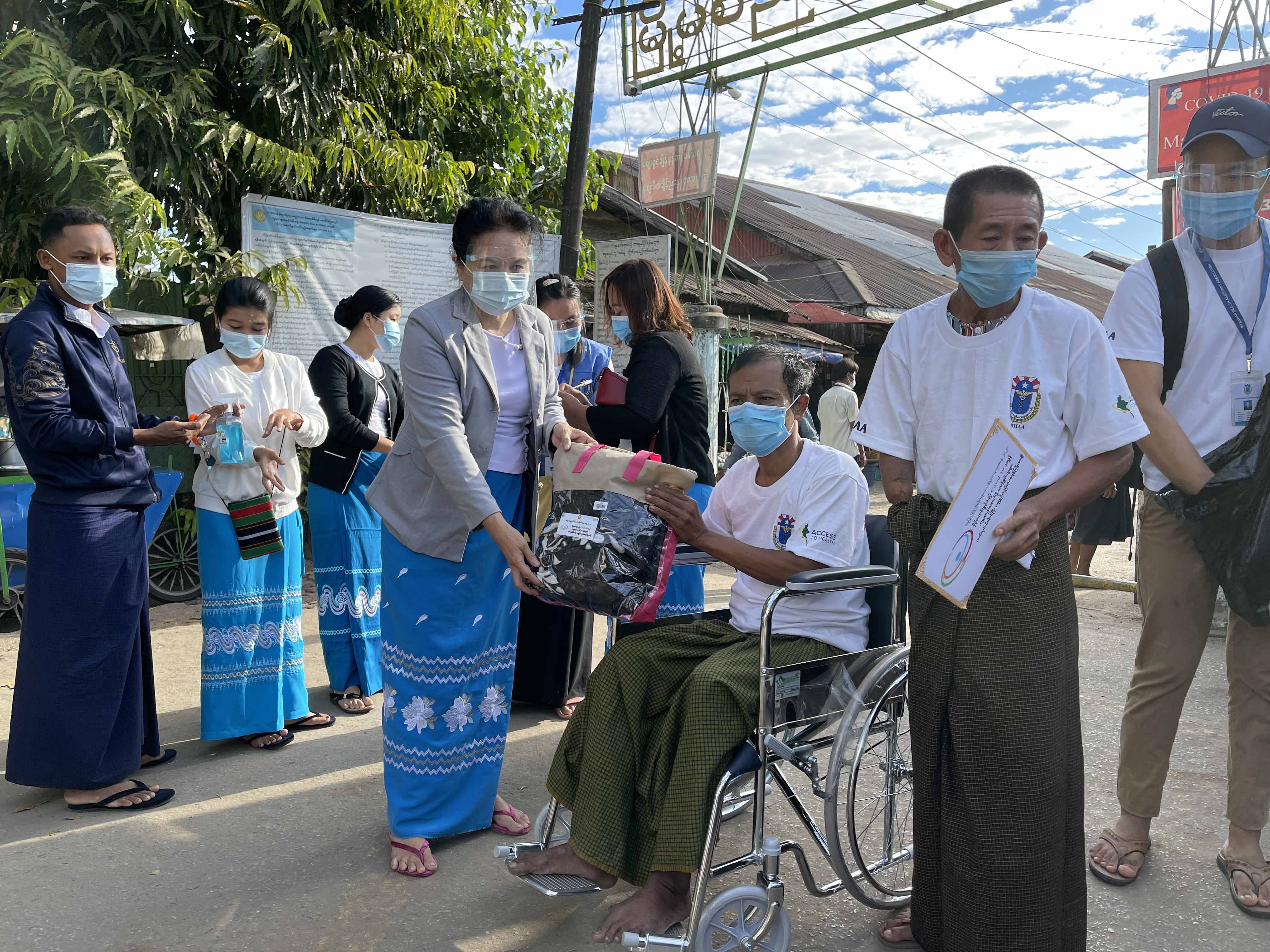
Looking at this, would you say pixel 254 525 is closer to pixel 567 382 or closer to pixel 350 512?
pixel 350 512

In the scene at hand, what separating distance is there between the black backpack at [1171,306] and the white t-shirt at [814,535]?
81 centimetres

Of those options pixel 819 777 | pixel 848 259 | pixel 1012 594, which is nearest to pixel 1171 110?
pixel 1012 594

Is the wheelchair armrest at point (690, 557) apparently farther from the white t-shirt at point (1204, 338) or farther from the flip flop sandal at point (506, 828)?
the white t-shirt at point (1204, 338)

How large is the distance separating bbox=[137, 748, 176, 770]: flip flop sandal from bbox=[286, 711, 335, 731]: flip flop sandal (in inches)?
17.3

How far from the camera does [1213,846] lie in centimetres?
294

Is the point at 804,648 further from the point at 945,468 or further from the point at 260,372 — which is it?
the point at 260,372

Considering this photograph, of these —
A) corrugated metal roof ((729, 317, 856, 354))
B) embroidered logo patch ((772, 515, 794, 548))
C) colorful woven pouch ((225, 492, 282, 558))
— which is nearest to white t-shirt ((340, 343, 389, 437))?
colorful woven pouch ((225, 492, 282, 558))

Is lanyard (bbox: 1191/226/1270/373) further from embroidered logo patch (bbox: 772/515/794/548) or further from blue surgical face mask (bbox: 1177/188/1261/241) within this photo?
embroidered logo patch (bbox: 772/515/794/548)

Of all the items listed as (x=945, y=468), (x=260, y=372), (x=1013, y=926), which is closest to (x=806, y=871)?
(x=1013, y=926)

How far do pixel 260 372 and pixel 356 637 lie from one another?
1.23m

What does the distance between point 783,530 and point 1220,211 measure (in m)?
1.43

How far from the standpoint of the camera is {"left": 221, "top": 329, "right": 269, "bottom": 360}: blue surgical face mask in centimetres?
372

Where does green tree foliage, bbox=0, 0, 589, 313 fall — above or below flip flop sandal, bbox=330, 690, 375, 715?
above

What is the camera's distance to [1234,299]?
2.62 metres
